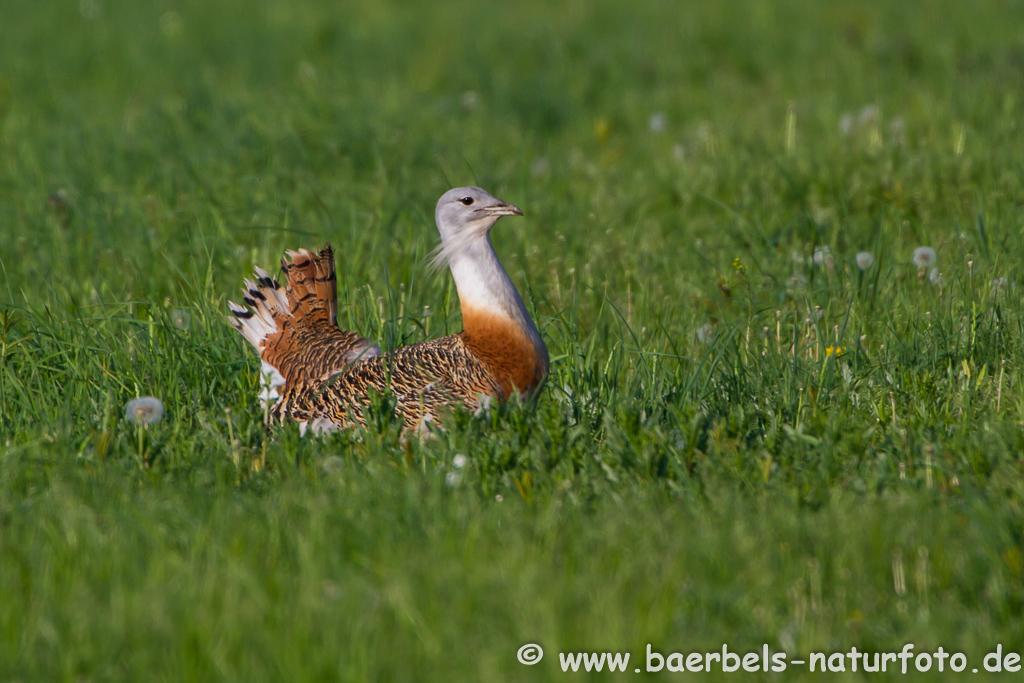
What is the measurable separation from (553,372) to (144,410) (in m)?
1.47

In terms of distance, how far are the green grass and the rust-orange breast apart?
0.12 metres

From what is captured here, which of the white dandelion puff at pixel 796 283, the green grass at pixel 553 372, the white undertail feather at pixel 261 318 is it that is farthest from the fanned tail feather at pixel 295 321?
the white dandelion puff at pixel 796 283

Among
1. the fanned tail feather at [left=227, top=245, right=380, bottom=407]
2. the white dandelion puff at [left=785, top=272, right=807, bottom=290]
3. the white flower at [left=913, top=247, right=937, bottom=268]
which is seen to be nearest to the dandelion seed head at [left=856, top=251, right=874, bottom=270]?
the white flower at [left=913, top=247, right=937, bottom=268]

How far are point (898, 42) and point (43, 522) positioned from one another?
26.4 ft

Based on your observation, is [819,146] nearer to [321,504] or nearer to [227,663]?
[321,504]

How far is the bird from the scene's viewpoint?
12.1 feet

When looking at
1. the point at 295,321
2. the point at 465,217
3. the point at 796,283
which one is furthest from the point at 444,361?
the point at 796,283

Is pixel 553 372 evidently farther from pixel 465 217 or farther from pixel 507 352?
pixel 465 217

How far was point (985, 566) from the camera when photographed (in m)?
2.54

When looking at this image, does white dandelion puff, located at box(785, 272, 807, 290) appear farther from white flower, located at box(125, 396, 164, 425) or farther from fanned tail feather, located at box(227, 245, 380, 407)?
white flower, located at box(125, 396, 164, 425)

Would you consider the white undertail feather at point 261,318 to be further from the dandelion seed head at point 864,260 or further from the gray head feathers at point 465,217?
the dandelion seed head at point 864,260

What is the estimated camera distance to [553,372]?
4176 millimetres

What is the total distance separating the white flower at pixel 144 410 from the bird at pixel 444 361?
1.25 feet

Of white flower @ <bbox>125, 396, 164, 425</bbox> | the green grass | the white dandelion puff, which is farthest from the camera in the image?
the white dandelion puff
